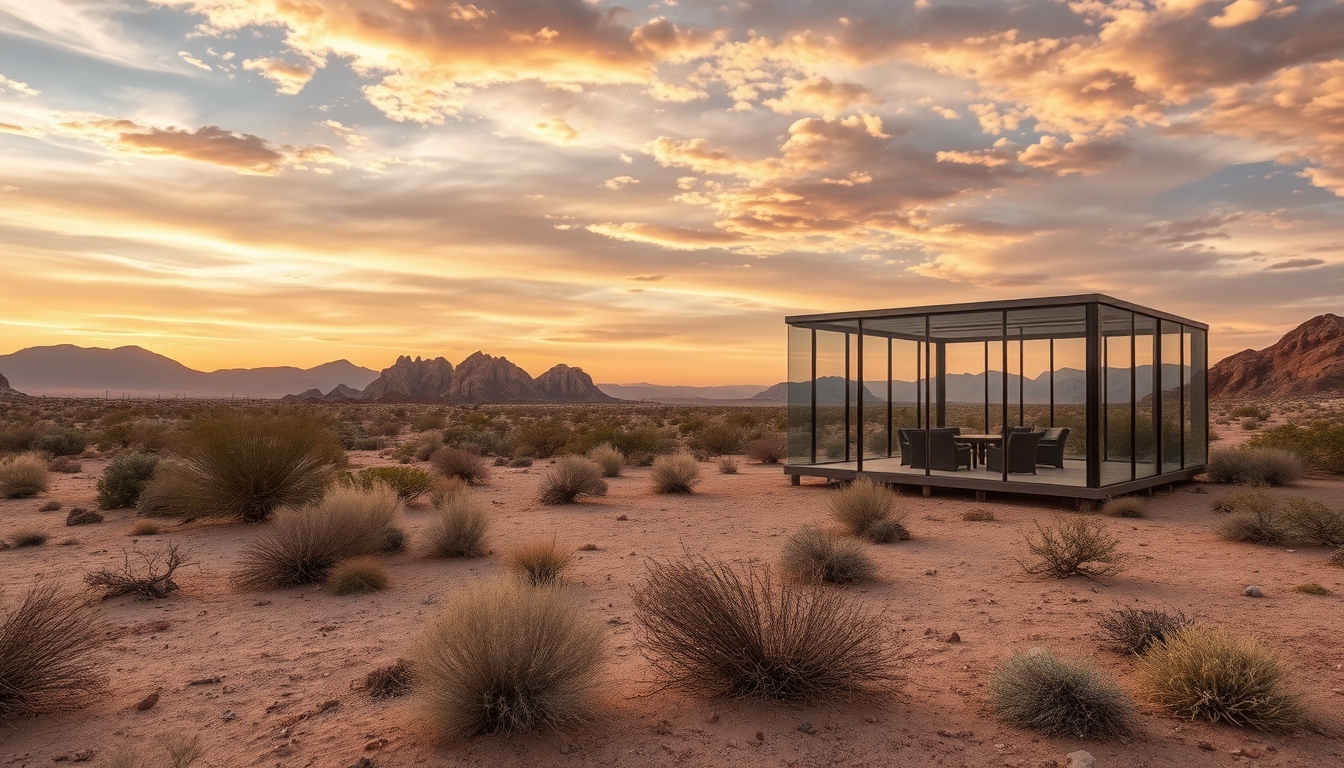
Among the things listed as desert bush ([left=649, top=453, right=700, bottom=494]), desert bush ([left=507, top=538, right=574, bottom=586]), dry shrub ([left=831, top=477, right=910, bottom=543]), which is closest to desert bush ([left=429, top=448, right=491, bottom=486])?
desert bush ([left=649, top=453, right=700, bottom=494])

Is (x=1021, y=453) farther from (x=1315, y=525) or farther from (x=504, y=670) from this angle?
(x=504, y=670)

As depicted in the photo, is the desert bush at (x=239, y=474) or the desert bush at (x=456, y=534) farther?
the desert bush at (x=239, y=474)

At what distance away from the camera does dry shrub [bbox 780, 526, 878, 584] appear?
8.39m

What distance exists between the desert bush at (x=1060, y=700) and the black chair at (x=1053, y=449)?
39.4 feet

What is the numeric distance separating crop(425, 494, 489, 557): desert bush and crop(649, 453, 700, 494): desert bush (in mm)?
6059

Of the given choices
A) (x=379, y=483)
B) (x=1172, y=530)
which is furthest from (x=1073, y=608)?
(x=379, y=483)

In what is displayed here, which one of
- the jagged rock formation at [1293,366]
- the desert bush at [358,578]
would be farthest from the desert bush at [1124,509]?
the jagged rock formation at [1293,366]

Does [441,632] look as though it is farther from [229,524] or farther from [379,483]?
[229,524]

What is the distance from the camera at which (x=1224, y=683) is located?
4.74 m

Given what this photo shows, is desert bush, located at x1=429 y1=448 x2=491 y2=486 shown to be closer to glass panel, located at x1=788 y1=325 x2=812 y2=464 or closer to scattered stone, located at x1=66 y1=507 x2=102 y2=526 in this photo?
scattered stone, located at x1=66 y1=507 x2=102 y2=526

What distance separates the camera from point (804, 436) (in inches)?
674

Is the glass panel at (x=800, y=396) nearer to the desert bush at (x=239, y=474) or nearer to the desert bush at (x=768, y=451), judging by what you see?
the desert bush at (x=768, y=451)

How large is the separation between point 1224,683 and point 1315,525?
7.04m

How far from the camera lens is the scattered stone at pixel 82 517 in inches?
476
